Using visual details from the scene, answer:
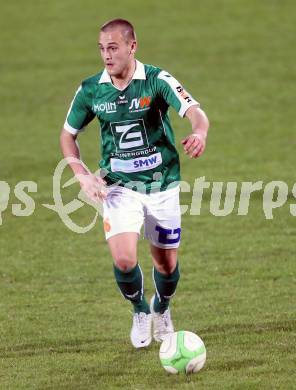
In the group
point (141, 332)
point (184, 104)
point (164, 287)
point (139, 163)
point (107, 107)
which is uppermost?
point (184, 104)

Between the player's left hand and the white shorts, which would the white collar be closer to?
the white shorts

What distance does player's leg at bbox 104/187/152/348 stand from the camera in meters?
8.59

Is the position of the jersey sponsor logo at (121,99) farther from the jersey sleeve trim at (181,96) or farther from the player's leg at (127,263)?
the player's leg at (127,263)

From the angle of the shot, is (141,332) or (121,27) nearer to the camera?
(121,27)

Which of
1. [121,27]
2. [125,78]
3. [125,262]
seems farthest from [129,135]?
[125,262]

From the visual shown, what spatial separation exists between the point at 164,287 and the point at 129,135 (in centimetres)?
131

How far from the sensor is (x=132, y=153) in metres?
8.75

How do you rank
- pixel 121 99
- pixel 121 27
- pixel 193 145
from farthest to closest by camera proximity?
1. pixel 121 99
2. pixel 121 27
3. pixel 193 145

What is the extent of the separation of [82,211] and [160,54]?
12.0 meters

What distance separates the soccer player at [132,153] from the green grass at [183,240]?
0.77 meters

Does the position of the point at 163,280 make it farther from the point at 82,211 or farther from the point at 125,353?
the point at 82,211

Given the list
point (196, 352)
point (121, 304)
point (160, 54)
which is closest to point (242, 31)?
point (160, 54)

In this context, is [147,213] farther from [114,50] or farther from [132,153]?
[114,50]

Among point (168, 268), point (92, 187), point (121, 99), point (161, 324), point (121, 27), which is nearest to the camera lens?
point (92, 187)
